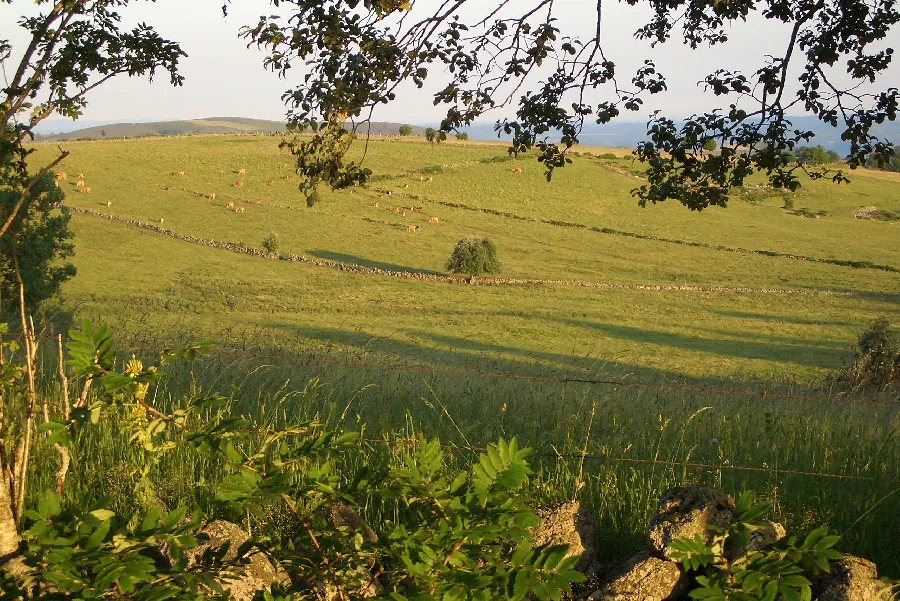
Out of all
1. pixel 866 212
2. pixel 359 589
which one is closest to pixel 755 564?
pixel 359 589

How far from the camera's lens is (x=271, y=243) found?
45875 mm

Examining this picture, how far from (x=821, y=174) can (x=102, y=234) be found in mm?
44525

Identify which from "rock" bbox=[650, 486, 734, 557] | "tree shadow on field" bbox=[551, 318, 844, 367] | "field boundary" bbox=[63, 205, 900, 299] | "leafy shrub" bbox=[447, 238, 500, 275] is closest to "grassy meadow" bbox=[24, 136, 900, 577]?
"tree shadow on field" bbox=[551, 318, 844, 367]

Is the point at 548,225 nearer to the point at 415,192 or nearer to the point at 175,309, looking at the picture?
the point at 415,192

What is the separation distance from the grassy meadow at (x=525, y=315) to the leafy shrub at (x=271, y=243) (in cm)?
119

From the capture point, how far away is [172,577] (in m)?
2.65

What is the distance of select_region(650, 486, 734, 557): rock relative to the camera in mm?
3424

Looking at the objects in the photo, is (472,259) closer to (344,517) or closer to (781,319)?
(781,319)

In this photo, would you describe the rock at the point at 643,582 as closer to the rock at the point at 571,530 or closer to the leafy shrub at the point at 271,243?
the rock at the point at 571,530

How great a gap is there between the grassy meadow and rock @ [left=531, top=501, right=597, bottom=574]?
0.41m

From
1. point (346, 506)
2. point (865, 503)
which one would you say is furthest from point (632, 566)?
point (865, 503)

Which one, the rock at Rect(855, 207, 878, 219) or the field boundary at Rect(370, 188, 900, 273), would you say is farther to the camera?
the rock at Rect(855, 207, 878, 219)

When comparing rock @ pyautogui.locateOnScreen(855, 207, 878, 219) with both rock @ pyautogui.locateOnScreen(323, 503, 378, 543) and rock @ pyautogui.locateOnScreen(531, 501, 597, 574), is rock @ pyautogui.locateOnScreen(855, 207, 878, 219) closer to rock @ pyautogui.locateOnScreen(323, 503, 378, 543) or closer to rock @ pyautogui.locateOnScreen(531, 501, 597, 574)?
rock @ pyautogui.locateOnScreen(531, 501, 597, 574)

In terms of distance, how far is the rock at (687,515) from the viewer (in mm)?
3424
